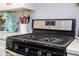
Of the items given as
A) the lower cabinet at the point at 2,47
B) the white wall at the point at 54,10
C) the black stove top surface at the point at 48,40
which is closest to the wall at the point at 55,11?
the white wall at the point at 54,10

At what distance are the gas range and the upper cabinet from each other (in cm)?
15

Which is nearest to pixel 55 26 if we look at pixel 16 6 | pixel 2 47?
pixel 16 6

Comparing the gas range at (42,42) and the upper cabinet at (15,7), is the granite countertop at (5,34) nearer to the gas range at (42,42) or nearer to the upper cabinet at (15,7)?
the gas range at (42,42)

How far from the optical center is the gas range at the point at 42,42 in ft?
2.84

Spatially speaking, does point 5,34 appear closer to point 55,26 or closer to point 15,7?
point 15,7

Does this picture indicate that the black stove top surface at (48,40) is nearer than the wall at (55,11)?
Yes

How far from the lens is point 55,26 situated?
1.17m

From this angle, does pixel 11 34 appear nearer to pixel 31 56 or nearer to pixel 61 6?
pixel 31 56

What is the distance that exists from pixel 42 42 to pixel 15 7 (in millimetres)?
465

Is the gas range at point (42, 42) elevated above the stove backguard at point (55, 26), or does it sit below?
below

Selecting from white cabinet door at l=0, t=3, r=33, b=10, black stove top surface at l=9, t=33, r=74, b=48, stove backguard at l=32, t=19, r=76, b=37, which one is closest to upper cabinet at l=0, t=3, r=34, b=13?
white cabinet door at l=0, t=3, r=33, b=10

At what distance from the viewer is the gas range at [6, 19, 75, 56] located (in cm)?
87

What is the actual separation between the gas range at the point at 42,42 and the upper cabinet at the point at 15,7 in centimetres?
15

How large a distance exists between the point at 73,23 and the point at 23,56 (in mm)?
538
